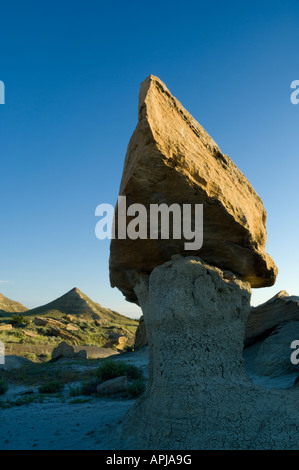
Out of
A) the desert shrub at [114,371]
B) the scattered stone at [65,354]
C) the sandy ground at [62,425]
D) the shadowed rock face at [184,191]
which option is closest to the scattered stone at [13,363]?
the scattered stone at [65,354]

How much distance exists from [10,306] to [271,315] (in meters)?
51.0

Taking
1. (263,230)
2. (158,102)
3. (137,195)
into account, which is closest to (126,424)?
(137,195)

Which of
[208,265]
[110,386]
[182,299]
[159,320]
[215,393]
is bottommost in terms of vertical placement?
[110,386]

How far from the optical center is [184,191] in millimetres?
4453

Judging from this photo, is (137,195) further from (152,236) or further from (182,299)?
(182,299)

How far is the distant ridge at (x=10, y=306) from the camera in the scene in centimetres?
5250

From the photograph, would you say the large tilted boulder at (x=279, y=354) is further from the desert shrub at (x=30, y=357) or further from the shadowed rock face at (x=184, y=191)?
the desert shrub at (x=30, y=357)

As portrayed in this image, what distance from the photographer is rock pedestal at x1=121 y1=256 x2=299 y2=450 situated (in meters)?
4.03

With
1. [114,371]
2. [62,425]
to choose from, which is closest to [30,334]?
[114,371]

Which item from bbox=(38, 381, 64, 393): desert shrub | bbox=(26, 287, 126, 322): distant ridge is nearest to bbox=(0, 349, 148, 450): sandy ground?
bbox=(38, 381, 64, 393): desert shrub

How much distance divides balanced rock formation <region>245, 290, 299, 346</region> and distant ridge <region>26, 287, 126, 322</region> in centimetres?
3633
